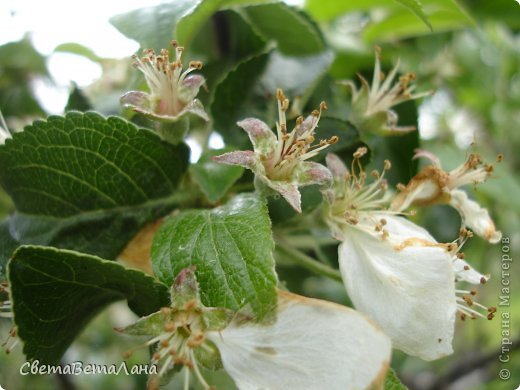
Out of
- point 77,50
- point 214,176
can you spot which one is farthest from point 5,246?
point 77,50

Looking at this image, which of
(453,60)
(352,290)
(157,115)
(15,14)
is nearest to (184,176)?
(157,115)

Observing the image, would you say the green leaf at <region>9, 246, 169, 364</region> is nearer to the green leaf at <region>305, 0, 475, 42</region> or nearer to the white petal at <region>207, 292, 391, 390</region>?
the white petal at <region>207, 292, 391, 390</region>

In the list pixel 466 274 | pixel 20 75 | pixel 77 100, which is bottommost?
pixel 466 274

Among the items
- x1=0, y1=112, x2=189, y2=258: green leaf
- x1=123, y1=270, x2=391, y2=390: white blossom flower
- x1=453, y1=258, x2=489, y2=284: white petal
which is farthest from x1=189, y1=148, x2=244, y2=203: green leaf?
x1=453, y1=258, x2=489, y2=284: white petal

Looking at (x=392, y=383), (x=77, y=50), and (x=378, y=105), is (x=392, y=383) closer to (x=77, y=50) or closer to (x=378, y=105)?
(x=378, y=105)

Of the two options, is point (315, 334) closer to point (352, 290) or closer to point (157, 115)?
point (352, 290)

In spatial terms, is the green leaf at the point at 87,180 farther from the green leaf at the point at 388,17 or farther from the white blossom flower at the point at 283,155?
the green leaf at the point at 388,17

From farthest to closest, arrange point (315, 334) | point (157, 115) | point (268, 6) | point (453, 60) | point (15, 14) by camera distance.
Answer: point (453, 60) < point (15, 14) < point (268, 6) < point (157, 115) < point (315, 334)
